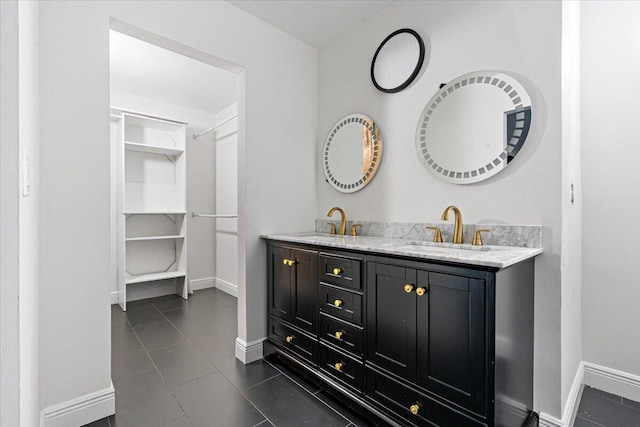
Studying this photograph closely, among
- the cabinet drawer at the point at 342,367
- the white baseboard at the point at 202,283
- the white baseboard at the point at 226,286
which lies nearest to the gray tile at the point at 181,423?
the cabinet drawer at the point at 342,367

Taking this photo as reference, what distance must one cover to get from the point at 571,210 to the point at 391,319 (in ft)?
3.99

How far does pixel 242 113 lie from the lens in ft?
7.73

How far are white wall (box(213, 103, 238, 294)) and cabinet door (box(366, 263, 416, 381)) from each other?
2.68 meters

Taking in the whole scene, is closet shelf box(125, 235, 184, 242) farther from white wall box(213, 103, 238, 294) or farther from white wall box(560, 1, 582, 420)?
white wall box(560, 1, 582, 420)

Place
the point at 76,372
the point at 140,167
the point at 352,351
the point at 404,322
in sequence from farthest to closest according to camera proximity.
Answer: the point at 140,167 → the point at 352,351 → the point at 76,372 → the point at 404,322

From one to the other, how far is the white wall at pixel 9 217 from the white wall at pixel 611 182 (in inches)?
107

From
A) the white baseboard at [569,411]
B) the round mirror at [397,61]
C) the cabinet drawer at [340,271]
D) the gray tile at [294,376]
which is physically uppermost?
the round mirror at [397,61]

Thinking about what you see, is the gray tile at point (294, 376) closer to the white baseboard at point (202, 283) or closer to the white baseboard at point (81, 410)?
the white baseboard at point (81, 410)

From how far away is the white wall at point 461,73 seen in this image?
61.6 inches

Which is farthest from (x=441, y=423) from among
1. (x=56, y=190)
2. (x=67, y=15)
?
(x=67, y=15)

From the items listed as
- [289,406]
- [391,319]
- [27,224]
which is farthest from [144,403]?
[391,319]

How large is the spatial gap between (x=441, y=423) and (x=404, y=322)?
0.44 meters

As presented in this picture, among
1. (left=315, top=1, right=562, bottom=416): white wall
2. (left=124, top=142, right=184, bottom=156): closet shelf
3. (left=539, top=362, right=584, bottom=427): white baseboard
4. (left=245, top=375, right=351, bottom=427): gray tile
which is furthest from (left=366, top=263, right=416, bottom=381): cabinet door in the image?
(left=124, top=142, right=184, bottom=156): closet shelf

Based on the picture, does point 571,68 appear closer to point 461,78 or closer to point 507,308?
point 461,78
